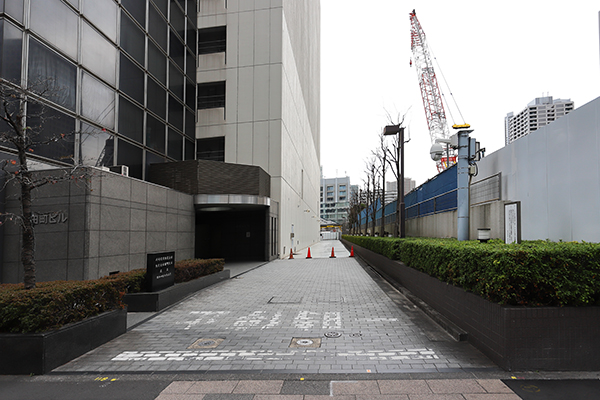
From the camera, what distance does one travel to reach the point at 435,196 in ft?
59.2

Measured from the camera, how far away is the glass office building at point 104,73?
12008mm

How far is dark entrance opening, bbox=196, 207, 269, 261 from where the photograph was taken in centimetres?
2634

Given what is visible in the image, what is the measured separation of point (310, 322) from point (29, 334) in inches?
193

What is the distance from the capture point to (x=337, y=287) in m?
13.1

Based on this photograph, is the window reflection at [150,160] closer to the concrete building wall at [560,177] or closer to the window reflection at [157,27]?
the window reflection at [157,27]

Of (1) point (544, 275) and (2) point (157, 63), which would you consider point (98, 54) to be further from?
(1) point (544, 275)

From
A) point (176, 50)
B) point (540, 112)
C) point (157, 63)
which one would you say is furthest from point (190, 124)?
point (540, 112)

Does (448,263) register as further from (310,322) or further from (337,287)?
(337,287)

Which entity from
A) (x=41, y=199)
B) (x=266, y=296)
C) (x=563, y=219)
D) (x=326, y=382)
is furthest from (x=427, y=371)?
(x=41, y=199)

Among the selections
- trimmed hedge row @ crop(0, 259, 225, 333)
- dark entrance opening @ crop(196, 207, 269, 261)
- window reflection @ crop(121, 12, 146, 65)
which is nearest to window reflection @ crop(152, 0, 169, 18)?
window reflection @ crop(121, 12, 146, 65)

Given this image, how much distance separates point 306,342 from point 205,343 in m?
1.77

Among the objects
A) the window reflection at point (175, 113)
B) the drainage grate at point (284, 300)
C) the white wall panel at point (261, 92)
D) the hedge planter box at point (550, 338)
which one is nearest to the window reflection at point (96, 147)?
the window reflection at point (175, 113)

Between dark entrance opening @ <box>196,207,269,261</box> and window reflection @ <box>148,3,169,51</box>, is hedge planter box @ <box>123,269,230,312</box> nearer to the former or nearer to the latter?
dark entrance opening @ <box>196,207,269,261</box>

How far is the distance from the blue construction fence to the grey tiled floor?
21.2ft
